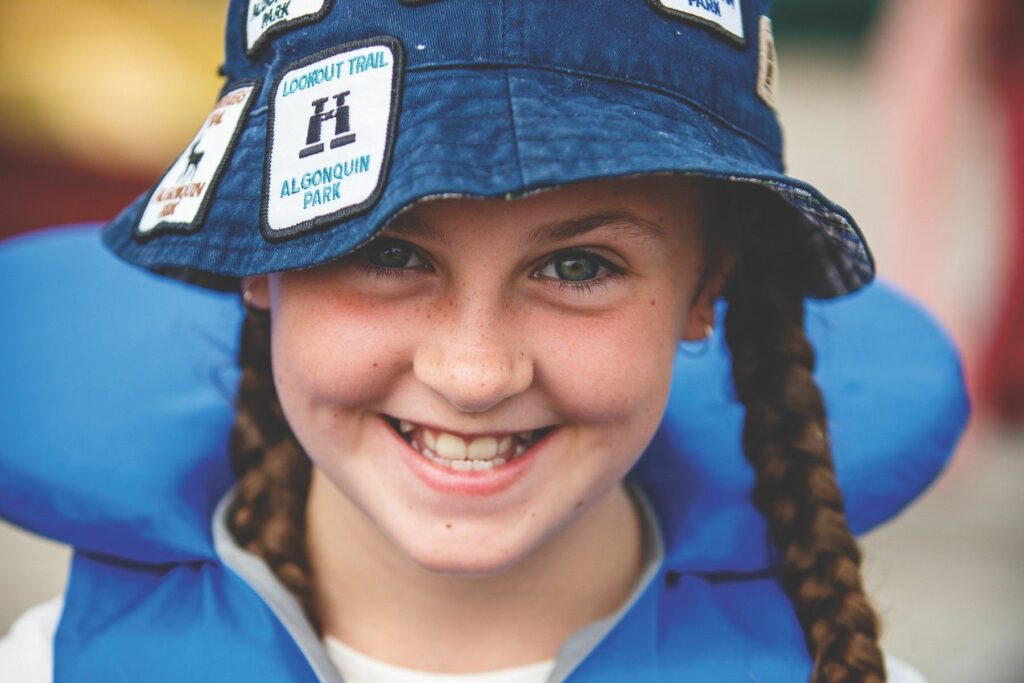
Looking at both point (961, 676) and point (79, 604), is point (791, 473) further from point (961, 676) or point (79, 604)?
point (961, 676)

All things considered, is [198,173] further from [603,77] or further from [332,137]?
[603,77]

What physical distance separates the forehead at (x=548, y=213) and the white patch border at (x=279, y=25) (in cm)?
19

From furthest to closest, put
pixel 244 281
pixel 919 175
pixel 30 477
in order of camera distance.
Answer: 1. pixel 919 175
2. pixel 30 477
3. pixel 244 281

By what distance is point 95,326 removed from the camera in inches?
60.6

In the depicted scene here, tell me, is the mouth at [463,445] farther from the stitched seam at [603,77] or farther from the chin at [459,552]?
the stitched seam at [603,77]

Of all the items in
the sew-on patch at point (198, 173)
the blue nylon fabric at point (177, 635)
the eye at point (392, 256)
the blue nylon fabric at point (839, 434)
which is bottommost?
the blue nylon fabric at point (177, 635)

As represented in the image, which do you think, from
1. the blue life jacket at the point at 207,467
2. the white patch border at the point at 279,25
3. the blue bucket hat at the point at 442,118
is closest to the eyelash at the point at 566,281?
the blue bucket hat at the point at 442,118

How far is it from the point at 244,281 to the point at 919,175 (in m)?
2.37

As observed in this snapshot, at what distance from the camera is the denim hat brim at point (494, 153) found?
0.90m

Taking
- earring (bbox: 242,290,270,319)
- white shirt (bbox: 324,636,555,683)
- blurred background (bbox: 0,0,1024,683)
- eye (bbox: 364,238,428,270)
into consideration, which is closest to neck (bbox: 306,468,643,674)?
white shirt (bbox: 324,636,555,683)

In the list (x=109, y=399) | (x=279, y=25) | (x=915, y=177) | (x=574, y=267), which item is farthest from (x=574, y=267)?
(x=915, y=177)

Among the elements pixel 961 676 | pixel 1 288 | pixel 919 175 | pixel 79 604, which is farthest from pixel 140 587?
pixel 919 175

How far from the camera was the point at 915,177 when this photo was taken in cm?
312

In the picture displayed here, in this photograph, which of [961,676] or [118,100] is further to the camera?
[118,100]
